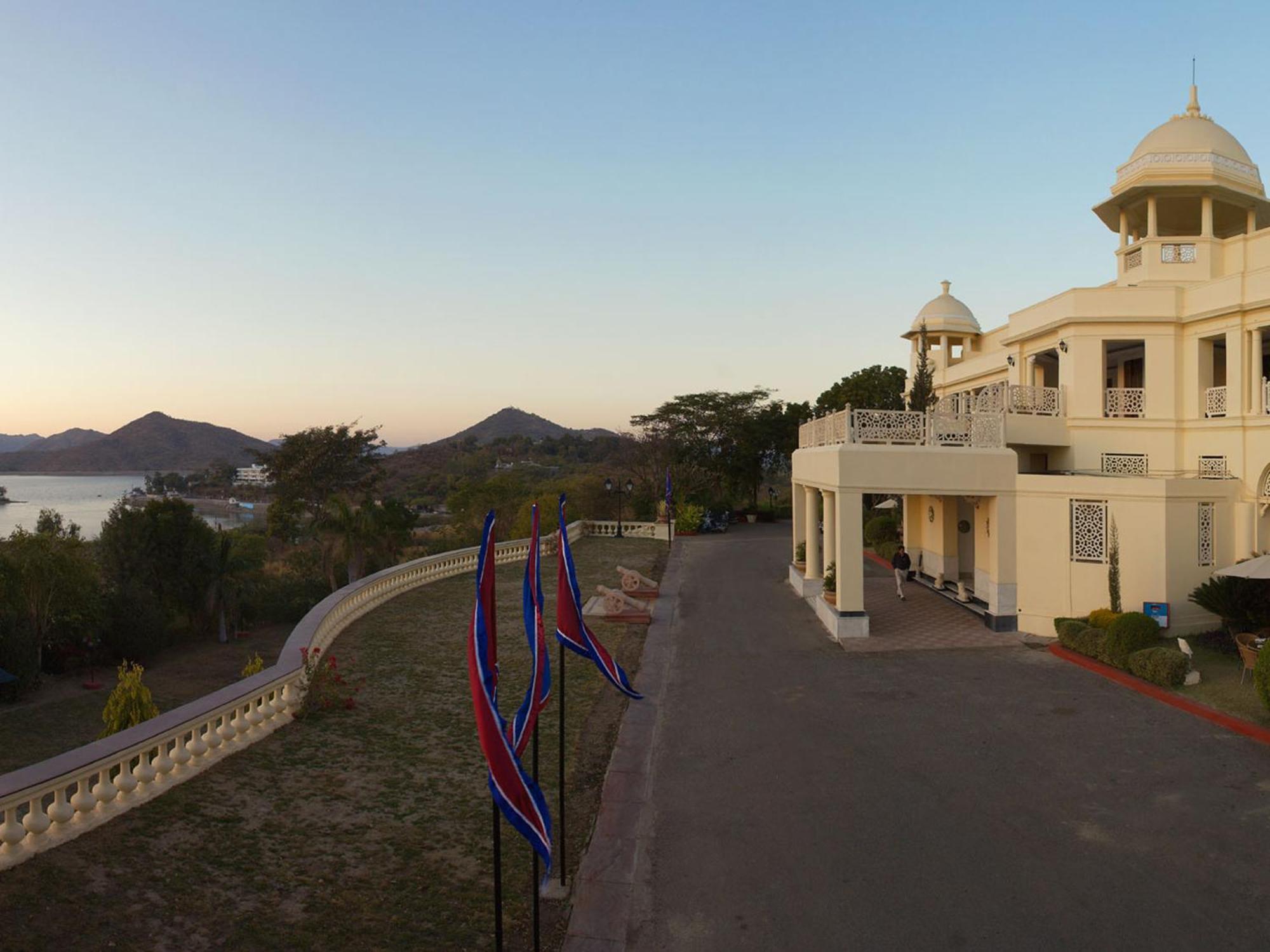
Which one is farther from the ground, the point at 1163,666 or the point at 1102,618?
the point at 1102,618

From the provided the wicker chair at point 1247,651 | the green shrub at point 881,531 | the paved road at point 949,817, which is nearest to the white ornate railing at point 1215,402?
the wicker chair at point 1247,651

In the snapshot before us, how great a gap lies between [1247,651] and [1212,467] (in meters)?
6.08

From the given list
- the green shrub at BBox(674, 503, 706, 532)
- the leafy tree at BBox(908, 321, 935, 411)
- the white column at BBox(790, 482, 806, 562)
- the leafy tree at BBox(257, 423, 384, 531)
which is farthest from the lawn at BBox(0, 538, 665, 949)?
the leafy tree at BBox(257, 423, 384, 531)

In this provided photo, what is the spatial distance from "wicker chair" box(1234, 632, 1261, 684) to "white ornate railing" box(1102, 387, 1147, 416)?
21.9ft

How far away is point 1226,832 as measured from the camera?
271 inches

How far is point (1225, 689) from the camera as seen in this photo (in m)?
10.7

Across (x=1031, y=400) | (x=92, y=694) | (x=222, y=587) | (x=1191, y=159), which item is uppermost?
(x=1191, y=159)

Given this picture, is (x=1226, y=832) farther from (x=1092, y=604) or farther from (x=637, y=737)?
(x=1092, y=604)

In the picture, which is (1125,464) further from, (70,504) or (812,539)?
(70,504)

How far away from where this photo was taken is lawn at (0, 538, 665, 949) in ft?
16.5

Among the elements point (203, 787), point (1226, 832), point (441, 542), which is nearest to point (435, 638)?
point (203, 787)

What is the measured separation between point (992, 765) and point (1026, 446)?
36.6 ft

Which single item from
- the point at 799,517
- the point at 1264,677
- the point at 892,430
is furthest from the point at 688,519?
the point at 1264,677

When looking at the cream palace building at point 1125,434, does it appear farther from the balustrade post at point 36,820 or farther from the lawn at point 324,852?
the balustrade post at point 36,820
